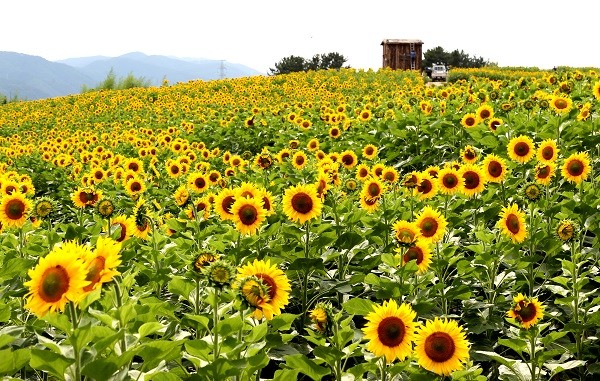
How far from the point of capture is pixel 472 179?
16.1 ft

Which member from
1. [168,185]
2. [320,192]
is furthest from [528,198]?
[168,185]

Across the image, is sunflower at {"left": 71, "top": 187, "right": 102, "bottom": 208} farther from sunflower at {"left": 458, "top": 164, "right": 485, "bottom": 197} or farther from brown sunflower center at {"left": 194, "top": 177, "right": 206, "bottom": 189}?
sunflower at {"left": 458, "top": 164, "right": 485, "bottom": 197}

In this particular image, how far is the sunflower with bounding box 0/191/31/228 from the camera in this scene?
414 centimetres

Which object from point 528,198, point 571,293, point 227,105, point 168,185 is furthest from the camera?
point 227,105

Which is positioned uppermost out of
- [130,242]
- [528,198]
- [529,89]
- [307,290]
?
[529,89]

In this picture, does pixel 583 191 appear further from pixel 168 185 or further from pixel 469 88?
pixel 469 88

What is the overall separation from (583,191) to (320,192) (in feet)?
7.64

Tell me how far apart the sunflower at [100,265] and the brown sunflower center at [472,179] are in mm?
3368

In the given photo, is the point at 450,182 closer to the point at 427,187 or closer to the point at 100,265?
the point at 427,187

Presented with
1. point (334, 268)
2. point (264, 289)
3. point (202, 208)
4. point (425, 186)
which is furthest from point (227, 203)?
point (264, 289)

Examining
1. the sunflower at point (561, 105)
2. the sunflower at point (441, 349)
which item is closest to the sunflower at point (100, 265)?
the sunflower at point (441, 349)

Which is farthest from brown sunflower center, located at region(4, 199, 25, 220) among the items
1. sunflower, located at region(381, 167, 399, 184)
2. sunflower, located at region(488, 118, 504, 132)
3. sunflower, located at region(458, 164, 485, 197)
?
sunflower, located at region(488, 118, 504, 132)

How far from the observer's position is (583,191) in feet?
16.8

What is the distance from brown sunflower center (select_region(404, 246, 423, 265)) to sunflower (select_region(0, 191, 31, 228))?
8.66ft
